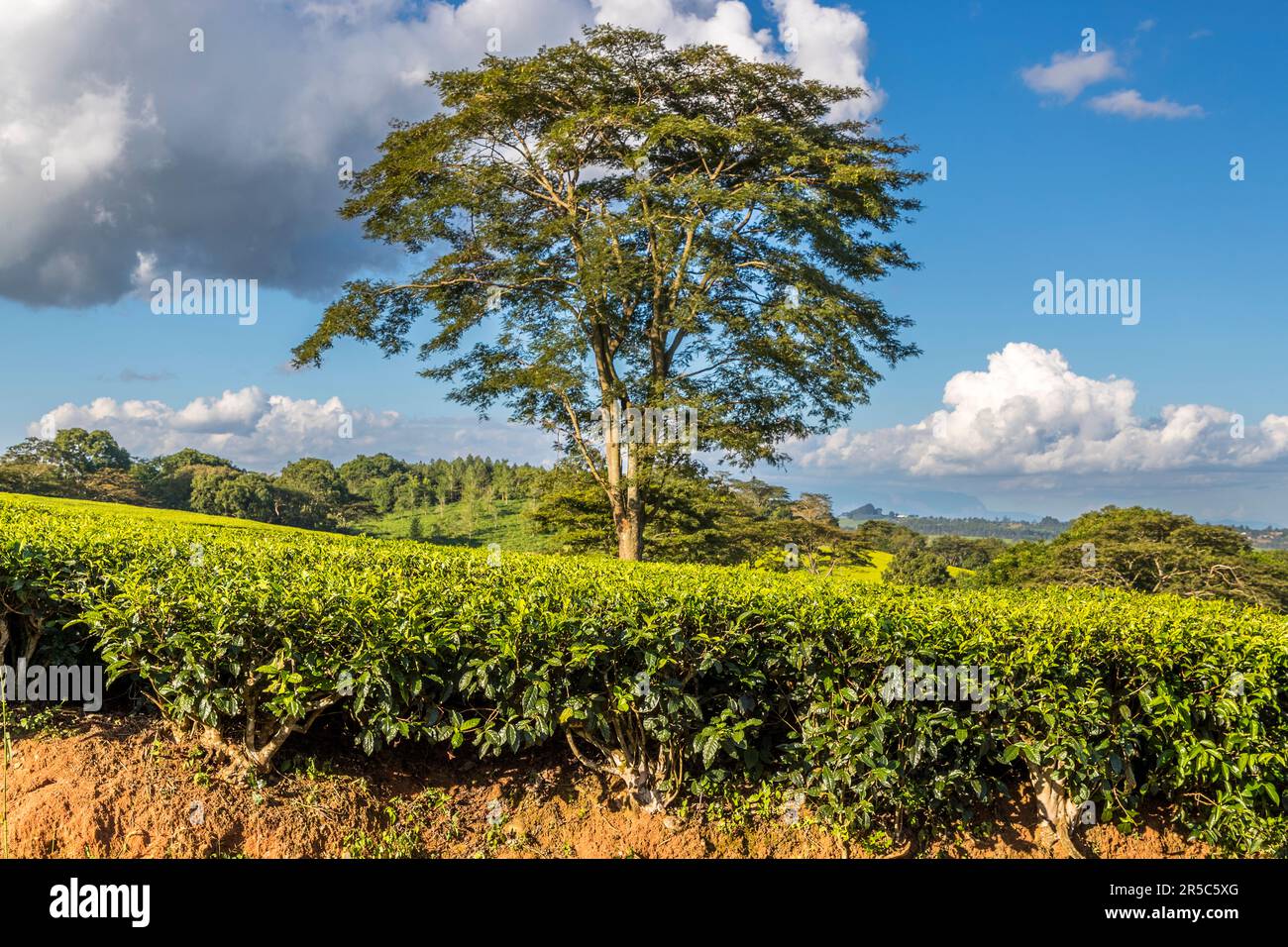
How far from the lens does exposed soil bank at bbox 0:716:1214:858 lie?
3.86 metres

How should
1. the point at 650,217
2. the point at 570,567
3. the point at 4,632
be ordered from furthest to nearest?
1. the point at 650,217
2. the point at 570,567
3. the point at 4,632

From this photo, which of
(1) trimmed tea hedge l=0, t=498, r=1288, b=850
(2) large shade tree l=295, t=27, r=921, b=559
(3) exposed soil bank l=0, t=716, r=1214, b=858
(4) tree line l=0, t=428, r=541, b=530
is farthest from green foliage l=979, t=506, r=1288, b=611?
(4) tree line l=0, t=428, r=541, b=530

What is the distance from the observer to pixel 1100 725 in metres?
4.14

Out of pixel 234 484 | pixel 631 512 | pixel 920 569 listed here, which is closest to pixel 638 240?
pixel 631 512

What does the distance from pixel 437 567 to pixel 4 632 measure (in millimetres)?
2618

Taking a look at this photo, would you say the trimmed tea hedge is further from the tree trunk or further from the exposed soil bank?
the tree trunk

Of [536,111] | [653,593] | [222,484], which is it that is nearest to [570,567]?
[653,593]

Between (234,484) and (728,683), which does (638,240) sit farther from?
(234,484)

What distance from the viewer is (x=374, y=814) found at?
13.4 ft

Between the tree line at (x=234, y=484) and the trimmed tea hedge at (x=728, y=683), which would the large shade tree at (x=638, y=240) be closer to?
the trimmed tea hedge at (x=728, y=683)

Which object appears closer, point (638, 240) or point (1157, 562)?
point (638, 240)

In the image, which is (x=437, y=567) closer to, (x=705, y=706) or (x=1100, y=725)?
(x=705, y=706)

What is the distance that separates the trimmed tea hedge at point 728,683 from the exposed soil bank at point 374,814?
177 mm

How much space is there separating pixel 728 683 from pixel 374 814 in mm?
1970
